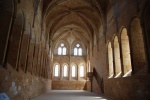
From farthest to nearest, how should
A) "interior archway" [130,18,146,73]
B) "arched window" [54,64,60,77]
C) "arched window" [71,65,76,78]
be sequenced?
"arched window" [71,65,76,78]
"arched window" [54,64,60,77]
"interior archway" [130,18,146,73]

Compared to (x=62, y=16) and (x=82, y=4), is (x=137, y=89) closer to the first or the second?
(x=82, y=4)

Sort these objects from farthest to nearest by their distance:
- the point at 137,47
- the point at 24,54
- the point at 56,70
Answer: the point at 56,70 < the point at 24,54 < the point at 137,47

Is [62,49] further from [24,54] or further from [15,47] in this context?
[15,47]

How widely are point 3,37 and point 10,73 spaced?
1.66 m

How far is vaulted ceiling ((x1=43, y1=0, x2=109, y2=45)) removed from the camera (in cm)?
1518

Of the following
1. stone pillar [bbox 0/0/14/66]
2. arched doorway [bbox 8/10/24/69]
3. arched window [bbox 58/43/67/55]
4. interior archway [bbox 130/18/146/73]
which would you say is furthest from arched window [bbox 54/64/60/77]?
stone pillar [bbox 0/0/14/66]

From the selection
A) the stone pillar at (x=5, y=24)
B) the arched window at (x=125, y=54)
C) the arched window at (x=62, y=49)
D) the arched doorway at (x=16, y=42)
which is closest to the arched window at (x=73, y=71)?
the arched window at (x=62, y=49)

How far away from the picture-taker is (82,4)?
17.4m

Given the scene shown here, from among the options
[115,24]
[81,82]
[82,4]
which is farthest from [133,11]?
[81,82]

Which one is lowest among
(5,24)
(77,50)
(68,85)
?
(68,85)

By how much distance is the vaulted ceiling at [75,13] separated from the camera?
15184mm

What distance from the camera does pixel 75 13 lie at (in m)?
19.4

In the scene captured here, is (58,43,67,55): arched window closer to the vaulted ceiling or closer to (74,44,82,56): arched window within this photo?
(74,44,82,56): arched window

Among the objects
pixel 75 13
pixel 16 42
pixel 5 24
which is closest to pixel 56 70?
pixel 75 13
